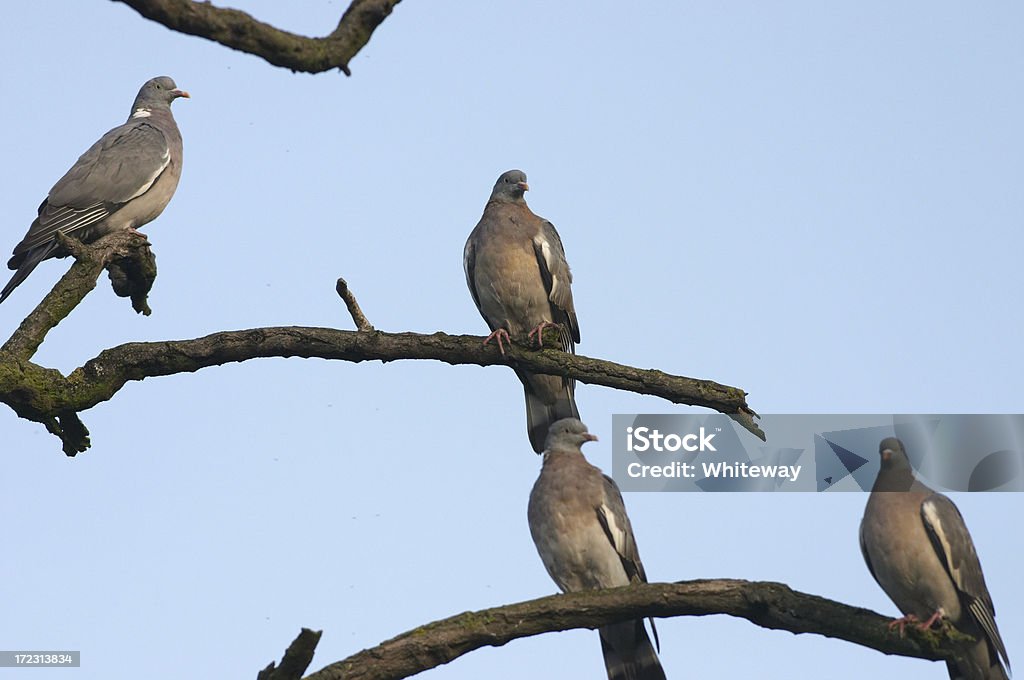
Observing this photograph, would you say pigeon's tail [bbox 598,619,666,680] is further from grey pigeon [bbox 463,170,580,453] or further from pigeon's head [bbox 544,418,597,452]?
grey pigeon [bbox 463,170,580,453]

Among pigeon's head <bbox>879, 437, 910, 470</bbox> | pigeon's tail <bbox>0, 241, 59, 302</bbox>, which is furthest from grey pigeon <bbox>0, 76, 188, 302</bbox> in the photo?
pigeon's head <bbox>879, 437, 910, 470</bbox>

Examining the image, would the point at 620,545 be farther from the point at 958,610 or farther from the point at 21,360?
the point at 21,360

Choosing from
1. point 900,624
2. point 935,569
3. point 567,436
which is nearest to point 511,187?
point 567,436

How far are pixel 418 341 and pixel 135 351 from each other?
136 cm

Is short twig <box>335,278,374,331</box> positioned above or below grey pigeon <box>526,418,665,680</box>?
above

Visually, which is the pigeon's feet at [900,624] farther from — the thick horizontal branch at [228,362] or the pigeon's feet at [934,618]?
the thick horizontal branch at [228,362]

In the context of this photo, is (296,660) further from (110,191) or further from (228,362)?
(110,191)

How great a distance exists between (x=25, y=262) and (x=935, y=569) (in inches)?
202

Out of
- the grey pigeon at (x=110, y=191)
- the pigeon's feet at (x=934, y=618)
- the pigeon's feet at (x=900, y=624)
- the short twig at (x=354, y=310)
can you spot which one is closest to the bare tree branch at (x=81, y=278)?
the grey pigeon at (x=110, y=191)

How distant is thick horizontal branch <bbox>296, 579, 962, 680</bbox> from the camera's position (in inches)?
191

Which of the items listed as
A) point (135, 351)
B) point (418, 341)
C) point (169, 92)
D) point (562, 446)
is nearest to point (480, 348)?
point (418, 341)

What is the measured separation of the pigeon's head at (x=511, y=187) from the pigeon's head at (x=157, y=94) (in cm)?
291

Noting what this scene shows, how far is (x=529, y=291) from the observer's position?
7703 millimetres

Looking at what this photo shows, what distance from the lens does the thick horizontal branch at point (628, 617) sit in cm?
486
